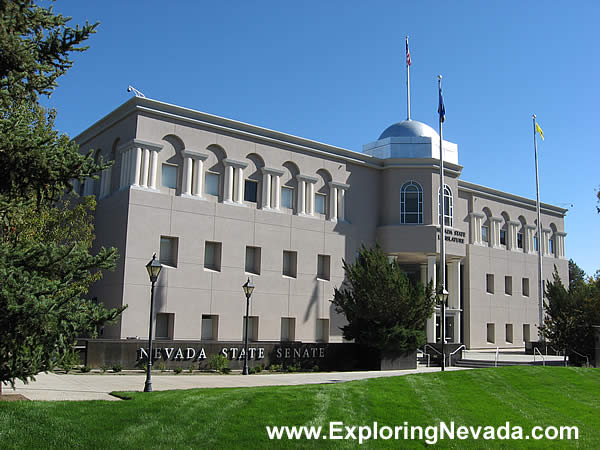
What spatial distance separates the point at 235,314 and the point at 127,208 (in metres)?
8.79

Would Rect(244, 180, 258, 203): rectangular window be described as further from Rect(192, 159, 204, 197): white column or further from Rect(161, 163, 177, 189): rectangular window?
Rect(161, 163, 177, 189): rectangular window

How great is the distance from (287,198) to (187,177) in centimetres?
752

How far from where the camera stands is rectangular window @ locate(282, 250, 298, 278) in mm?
37594

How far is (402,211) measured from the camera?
43.2 meters

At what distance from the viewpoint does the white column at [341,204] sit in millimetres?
40938

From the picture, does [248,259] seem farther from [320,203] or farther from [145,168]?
[145,168]

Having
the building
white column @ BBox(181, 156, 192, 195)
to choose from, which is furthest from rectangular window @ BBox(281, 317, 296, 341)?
white column @ BBox(181, 156, 192, 195)

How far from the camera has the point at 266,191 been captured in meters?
37.2

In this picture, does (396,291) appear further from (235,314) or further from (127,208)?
(127,208)

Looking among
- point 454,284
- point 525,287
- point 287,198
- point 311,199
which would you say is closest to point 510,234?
point 525,287

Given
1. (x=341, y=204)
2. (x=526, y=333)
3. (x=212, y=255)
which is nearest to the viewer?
(x=212, y=255)

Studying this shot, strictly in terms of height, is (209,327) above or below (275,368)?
above

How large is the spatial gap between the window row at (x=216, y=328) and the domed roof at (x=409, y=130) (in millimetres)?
17382

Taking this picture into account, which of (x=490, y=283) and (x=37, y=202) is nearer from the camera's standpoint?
(x=37, y=202)
